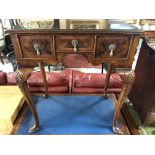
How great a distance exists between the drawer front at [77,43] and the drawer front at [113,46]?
0.04 m

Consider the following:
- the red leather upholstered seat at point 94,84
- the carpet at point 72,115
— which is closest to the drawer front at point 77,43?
the carpet at point 72,115

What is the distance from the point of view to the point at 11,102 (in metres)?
1.27

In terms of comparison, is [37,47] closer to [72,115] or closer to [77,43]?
[77,43]

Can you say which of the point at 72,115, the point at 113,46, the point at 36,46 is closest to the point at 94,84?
the point at 72,115

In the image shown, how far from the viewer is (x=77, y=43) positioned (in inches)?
31.7

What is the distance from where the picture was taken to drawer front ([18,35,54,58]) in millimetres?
799

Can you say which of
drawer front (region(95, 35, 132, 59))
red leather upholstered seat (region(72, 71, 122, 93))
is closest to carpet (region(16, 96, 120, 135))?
red leather upholstered seat (region(72, 71, 122, 93))

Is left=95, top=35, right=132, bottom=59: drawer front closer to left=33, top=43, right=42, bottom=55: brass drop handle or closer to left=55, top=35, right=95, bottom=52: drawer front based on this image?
left=55, top=35, right=95, bottom=52: drawer front

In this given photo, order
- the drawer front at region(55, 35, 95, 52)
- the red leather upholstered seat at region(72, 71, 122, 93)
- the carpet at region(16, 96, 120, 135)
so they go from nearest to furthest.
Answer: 1. the drawer front at region(55, 35, 95, 52)
2. the carpet at region(16, 96, 120, 135)
3. the red leather upholstered seat at region(72, 71, 122, 93)

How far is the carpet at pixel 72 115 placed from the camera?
113 centimetres

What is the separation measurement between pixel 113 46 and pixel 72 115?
0.69 meters

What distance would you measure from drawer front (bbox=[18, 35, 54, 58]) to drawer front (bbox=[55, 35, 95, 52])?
0.16 feet

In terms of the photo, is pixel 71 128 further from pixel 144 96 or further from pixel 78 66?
pixel 78 66
